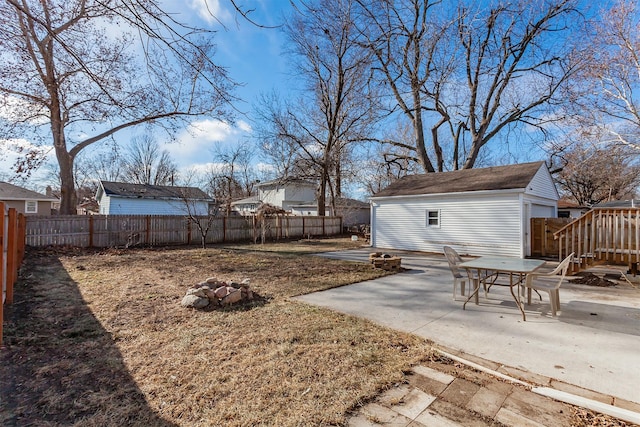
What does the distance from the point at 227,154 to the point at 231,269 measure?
2633cm

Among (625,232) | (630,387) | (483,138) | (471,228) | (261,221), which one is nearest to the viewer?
(630,387)

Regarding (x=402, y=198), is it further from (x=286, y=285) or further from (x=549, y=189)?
(x=286, y=285)

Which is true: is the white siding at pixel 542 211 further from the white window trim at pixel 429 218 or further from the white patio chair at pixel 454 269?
the white patio chair at pixel 454 269

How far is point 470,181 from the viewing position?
39.2 feet

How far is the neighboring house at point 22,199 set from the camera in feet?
70.7

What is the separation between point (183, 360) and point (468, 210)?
1087 cm

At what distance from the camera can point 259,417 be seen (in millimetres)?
2023

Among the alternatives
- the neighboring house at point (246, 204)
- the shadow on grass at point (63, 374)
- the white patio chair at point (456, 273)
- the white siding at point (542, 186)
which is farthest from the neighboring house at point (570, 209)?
the shadow on grass at point (63, 374)

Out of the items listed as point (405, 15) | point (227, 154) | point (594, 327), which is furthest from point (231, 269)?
point (227, 154)

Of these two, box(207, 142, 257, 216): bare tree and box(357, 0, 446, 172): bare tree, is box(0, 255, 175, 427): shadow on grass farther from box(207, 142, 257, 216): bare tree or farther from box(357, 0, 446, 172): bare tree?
box(207, 142, 257, 216): bare tree

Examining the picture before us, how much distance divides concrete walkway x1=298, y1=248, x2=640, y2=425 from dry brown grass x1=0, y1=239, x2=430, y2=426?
1.84 ft

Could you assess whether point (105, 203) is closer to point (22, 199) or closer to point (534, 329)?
point (22, 199)

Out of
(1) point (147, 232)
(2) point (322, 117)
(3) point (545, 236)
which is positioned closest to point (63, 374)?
(1) point (147, 232)

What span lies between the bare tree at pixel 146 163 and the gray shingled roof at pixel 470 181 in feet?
97.6
